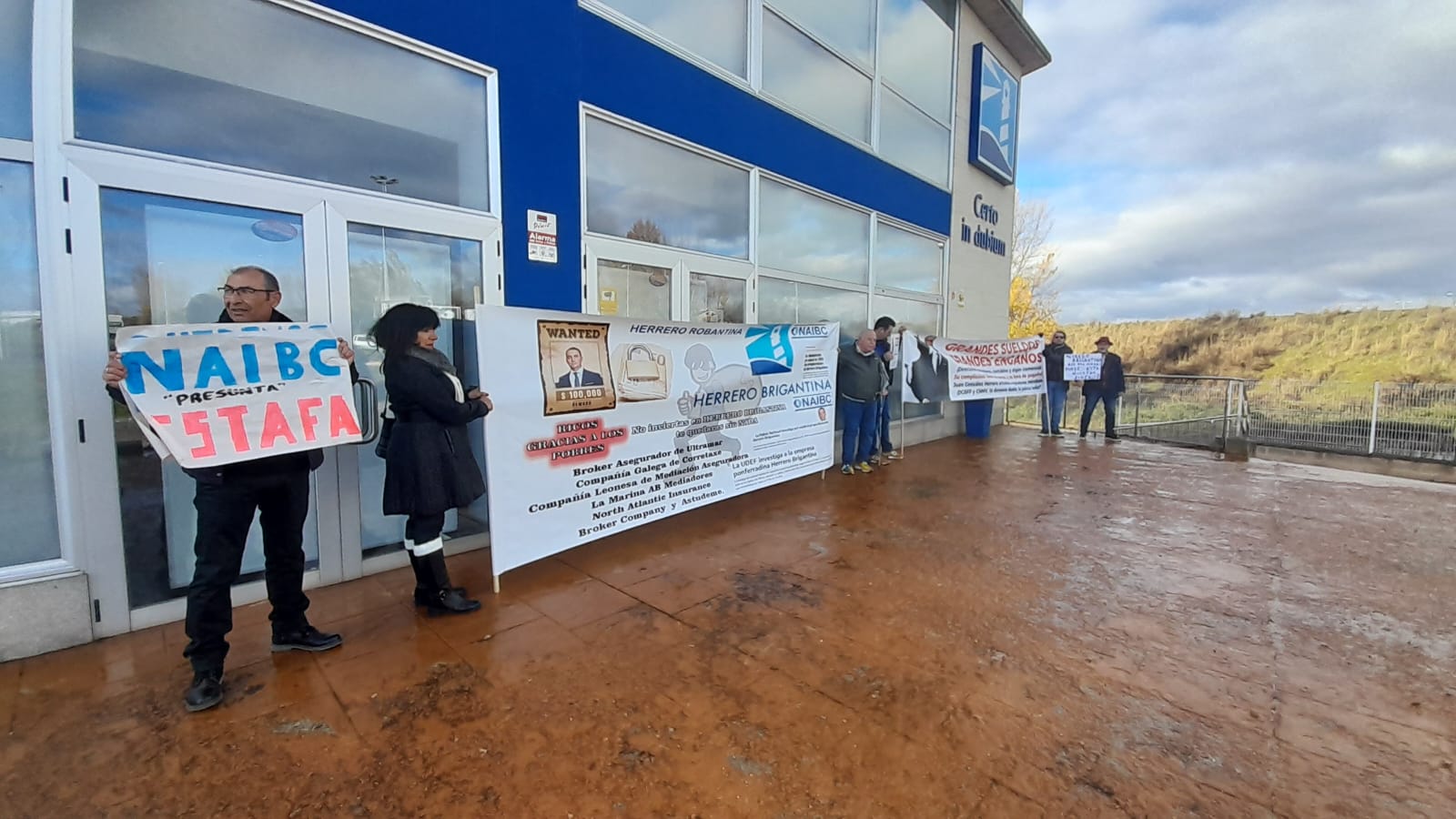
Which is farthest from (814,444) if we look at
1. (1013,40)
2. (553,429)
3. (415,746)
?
(1013,40)

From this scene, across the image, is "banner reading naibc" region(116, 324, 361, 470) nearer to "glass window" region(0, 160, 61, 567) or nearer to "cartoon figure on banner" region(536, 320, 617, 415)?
"glass window" region(0, 160, 61, 567)

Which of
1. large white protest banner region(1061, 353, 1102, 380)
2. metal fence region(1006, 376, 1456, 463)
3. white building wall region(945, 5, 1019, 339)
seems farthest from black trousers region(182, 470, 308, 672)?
metal fence region(1006, 376, 1456, 463)

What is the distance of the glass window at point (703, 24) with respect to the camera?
5.13 meters

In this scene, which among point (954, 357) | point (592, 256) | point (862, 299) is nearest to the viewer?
point (592, 256)

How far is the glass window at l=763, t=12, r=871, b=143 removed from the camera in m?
6.43

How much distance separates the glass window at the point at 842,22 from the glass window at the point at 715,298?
10.4ft

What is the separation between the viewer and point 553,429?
3.57 metres

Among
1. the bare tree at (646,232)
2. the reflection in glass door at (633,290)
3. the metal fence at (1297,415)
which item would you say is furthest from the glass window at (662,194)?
the metal fence at (1297,415)

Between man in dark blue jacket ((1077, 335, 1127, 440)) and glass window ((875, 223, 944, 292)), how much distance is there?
2.98m

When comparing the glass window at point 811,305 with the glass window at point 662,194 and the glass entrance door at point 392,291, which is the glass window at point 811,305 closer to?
the glass window at point 662,194

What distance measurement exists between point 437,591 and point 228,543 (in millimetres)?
961

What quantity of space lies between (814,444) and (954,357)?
12.6 ft

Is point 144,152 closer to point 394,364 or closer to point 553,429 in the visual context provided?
point 394,364

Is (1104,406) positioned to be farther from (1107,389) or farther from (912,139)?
(912,139)
